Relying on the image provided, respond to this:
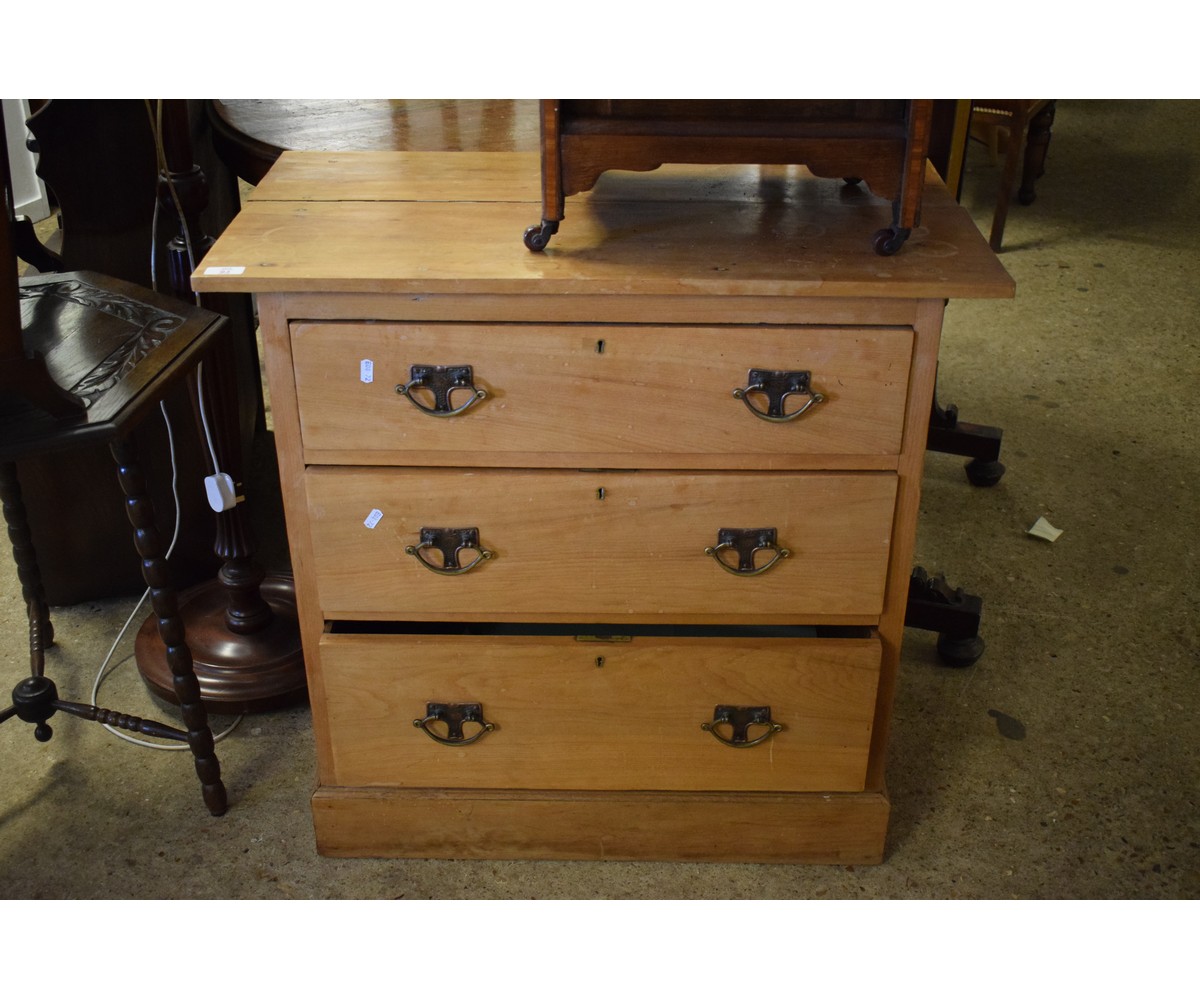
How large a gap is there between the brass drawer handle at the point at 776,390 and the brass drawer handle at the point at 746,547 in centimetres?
16

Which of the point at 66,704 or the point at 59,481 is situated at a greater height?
the point at 59,481

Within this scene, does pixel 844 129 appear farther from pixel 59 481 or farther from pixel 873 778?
pixel 59 481

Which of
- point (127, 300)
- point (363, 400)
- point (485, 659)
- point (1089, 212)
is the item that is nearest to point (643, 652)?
point (485, 659)

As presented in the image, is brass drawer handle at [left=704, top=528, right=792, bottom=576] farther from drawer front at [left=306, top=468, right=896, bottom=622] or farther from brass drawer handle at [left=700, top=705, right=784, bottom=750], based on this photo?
brass drawer handle at [left=700, top=705, right=784, bottom=750]

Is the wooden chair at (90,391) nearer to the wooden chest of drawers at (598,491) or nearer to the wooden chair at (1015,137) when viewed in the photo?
the wooden chest of drawers at (598,491)

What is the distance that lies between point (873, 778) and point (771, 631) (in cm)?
26

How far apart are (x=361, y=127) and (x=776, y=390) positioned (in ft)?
3.56

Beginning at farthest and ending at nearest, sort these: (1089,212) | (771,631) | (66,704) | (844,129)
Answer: (1089,212)
(66,704)
(771,631)
(844,129)

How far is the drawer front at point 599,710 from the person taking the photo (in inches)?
62.4

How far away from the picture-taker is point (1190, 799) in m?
1.85

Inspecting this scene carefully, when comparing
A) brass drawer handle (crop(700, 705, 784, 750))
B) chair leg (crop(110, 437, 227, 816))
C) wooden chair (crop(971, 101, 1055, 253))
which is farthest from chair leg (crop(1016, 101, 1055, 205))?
chair leg (crop(110, 437, 227, 816))

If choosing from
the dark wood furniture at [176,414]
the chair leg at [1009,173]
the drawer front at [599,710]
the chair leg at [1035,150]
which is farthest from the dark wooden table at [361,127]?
the chair leg at [1035,150]

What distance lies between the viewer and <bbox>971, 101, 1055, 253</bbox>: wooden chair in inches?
144

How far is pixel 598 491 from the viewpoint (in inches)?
58.1
